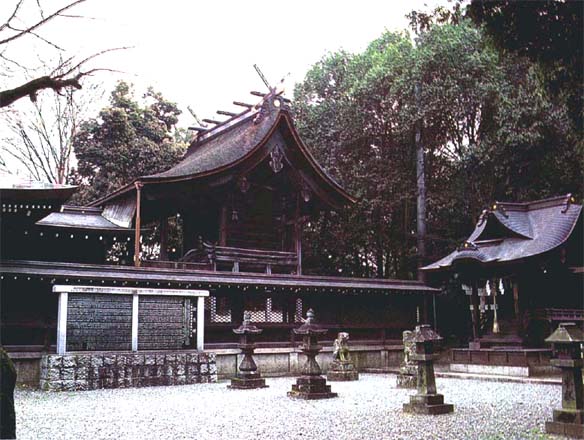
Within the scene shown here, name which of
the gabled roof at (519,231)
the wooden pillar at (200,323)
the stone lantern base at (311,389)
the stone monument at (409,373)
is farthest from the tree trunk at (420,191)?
the stone lantern base at (311,389)

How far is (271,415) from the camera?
9.05 meters

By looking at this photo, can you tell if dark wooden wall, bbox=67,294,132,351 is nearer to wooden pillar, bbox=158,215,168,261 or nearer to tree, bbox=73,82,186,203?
wooden pillar, bbox=158,215,168,261

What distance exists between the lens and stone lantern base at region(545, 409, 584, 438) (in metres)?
7.34

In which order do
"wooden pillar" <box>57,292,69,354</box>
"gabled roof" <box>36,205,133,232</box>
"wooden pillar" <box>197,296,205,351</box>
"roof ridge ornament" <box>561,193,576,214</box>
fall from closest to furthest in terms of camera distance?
1. "wooden pillar" <box>57,292,69,354</box>
2. "wooden pillar" <box>197,296,205,351</box>
3. "roof ridge ornament" <box>561,193,576,214</box>
4. "gabled roof" <box>36,205,133,232</box>

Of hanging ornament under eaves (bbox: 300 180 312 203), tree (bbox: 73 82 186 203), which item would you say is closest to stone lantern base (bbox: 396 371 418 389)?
hanging ornament under eaves (bbox: 300 180 312 203)

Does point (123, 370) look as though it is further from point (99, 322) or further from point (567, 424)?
point (567, 424)

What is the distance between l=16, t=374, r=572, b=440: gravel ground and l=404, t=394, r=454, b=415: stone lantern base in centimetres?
18

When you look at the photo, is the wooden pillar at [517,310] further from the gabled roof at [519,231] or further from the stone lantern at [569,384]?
the stone lantern at [569,384]

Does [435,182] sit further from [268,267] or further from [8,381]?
[8,381]

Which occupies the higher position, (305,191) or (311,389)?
(305,191)

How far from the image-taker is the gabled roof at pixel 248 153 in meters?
18.6

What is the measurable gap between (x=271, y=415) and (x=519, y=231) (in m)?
11.7

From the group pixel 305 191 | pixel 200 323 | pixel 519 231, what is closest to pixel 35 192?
pixel 200 323

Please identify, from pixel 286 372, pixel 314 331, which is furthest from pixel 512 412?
pixel 286 372
